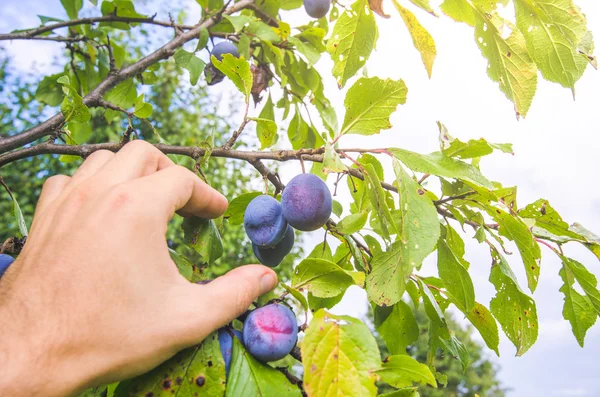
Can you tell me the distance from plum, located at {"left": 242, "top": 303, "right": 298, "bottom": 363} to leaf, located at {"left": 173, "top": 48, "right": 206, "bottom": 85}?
953 millimetres

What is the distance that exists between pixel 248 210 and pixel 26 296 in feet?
1.12

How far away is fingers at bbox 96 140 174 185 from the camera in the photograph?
703mm

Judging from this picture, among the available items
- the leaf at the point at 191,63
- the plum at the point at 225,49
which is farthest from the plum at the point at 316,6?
the leaf at the point at 191,63

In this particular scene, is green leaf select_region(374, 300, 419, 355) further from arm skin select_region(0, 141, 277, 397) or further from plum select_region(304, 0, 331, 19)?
plum select_region(304, 0, 331, 19)

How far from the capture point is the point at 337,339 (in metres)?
0.57

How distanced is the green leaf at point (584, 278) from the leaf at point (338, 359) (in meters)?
0.56

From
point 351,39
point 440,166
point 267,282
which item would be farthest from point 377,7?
point 267,282

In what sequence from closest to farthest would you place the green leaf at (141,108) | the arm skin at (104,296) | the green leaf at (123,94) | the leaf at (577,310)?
the arm skin at (104,296) → the leaf at (577,310) → the green leaf at (141,108) → the green leaf at (123,94)

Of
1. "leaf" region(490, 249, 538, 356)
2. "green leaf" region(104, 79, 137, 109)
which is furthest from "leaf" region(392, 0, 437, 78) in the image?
"green leaf" region(104, 79, 137, 109)

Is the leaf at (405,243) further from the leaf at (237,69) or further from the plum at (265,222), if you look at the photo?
the leaf at (237,69)

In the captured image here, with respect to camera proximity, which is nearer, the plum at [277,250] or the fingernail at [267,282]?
the fingernail at [267,282]

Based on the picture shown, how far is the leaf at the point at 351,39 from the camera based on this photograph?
0.98m

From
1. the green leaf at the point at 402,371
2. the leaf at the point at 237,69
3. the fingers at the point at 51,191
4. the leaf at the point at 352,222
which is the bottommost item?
the green leaf at the point at 402,371

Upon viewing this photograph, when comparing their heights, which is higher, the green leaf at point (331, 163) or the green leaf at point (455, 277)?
the green leaf at point (331, 163)
